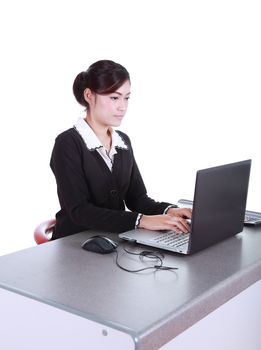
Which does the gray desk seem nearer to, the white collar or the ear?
the white collar

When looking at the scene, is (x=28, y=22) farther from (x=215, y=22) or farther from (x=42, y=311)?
(x=42, y=311)

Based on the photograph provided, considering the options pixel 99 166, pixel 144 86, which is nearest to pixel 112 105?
pixel 99 166

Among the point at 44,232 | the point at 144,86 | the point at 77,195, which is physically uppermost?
the point at 144,86

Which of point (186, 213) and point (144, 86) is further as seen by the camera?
point (144, 86)

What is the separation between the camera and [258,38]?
3299mm

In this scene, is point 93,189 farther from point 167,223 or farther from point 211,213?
point 211,213

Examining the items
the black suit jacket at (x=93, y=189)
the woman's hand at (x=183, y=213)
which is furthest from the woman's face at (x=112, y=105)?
the woman's hand at (x=183, y=213)

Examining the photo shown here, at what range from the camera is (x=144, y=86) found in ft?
12.1

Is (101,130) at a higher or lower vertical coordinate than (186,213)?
higher

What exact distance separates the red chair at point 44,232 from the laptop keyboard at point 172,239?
593 millimetres

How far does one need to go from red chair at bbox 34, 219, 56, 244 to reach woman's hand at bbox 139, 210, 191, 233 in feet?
1.69

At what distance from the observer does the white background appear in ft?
11.2

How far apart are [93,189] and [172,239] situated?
19.9 inches

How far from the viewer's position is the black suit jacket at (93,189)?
6.42 ft
